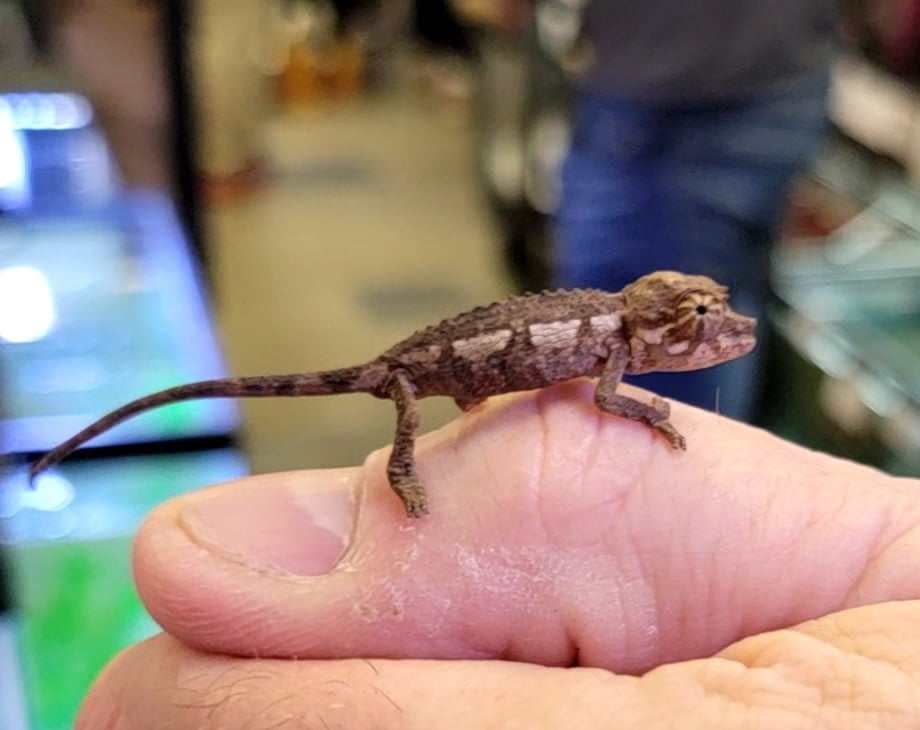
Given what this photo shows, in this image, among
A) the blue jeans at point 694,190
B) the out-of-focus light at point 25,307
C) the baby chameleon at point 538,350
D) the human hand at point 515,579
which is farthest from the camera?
the out-of-focus light at point 25,307

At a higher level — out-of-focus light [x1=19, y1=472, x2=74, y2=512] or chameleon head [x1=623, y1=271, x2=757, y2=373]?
chameleon head [x1=623, y1=271, x2=757, y2=373]

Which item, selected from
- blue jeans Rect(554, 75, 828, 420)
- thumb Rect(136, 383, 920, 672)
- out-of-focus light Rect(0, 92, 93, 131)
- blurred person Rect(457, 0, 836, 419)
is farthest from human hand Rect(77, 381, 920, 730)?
out-of-focus light Rect(0, 92, 93, 131)

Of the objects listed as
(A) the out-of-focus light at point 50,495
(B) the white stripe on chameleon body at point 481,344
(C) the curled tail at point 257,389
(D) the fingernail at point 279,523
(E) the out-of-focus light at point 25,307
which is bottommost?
(A) the out-of-focus light at point 50,495

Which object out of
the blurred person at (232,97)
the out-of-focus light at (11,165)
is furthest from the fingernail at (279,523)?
the blurred person at (232,97)

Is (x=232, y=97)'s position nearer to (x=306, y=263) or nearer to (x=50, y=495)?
(x=306, y=263)

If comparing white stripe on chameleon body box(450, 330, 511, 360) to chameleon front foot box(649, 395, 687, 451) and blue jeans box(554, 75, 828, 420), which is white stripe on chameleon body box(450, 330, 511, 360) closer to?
chameleon front foot box(649, 395, 687, 451)

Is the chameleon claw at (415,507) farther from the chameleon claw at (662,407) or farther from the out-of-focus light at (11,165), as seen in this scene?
the out-of-focus light at (11,165)

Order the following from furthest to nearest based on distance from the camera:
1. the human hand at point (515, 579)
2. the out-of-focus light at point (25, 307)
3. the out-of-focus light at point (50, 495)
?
the out-of-focus light at point (25, 307) < the out-of-focus light at point (50, 495) < the human hand at point (515, 579)
